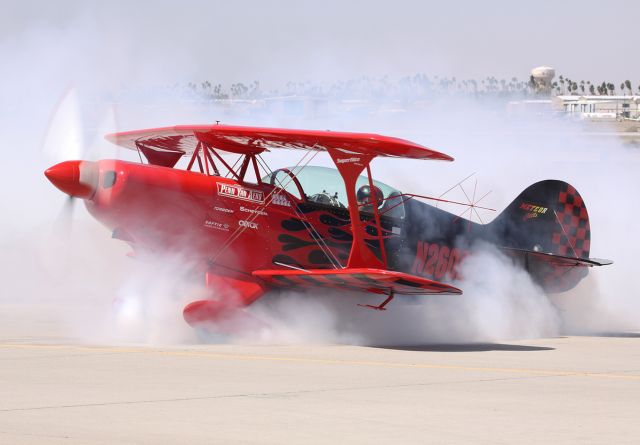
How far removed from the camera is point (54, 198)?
25312 millimetres

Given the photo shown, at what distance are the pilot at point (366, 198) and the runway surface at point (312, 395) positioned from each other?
7.71 ft

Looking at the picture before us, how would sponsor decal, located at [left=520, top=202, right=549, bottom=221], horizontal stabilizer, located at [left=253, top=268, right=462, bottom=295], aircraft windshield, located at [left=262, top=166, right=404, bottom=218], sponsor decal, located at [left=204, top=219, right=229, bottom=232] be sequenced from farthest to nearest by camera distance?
sponsor decal, located at [left=520, top=202, right=549, bottom=221] → aircraft windshield, located at [left=262, top=166, right=404, bottom=218] → sponsor decal, located at [left=204, top=219, right=229, bottom=232] → horizontal stabilizer, located at [left=253, top=268, right=462, bottom=295]

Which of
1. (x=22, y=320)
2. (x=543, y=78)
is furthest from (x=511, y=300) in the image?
(x=543, y=78)

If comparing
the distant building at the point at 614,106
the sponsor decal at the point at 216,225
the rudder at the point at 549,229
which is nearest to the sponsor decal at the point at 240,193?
the sponsor decal at the point at 216,225

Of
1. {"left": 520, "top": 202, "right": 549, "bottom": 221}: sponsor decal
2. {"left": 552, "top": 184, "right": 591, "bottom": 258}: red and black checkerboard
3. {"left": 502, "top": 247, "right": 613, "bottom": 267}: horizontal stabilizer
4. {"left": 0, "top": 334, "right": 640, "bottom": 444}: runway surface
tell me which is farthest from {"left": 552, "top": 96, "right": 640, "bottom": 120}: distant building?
{"left": 0, "top": 334, "right": 640, "bottom": 444}: runway surface

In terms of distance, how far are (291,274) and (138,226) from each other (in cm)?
190

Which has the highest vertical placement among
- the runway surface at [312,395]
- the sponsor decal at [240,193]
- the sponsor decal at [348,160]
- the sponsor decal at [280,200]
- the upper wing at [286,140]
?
the upper wing at [286,140]

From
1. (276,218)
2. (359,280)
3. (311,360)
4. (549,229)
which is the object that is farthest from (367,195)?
(311,360)

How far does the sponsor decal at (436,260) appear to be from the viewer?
52.1 feet

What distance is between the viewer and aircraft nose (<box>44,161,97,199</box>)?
43.9 feet

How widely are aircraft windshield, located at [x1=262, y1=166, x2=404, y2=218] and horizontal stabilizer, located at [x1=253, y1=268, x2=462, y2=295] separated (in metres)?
1.06

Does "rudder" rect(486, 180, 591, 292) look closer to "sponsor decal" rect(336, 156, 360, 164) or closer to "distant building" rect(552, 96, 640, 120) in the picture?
"sponsor decal" rect(336, 156, 360, 164)

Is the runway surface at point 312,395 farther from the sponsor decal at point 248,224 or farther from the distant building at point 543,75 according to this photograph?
the distant building at point 543,75

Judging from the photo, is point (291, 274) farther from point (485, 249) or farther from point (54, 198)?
point (54, 198)
